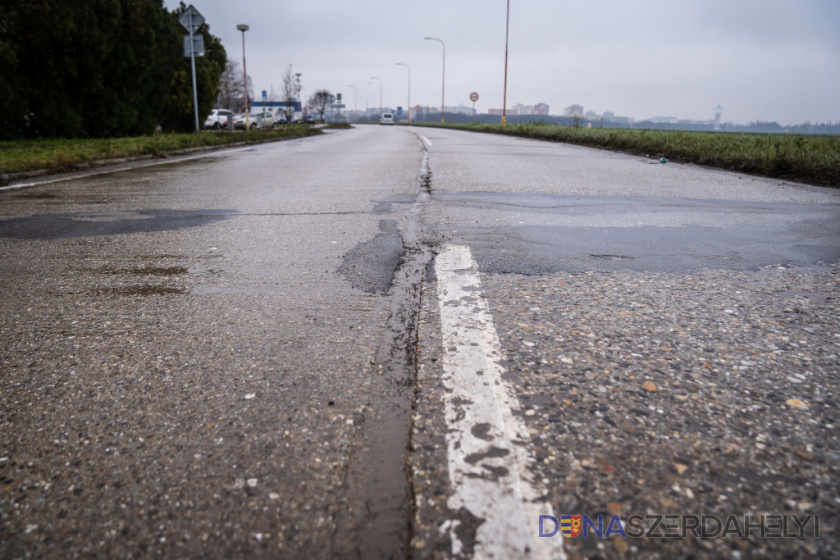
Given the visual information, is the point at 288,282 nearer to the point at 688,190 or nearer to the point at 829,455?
the point at 829,455

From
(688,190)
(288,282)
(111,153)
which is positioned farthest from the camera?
(111,153)

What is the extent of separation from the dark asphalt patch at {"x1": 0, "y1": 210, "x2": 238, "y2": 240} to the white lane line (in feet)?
10.5

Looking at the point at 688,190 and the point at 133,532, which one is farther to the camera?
the point at 688,190

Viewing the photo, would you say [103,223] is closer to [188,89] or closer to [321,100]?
[188,89]

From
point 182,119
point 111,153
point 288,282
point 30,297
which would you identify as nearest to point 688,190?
point 288,282

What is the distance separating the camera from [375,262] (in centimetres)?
331

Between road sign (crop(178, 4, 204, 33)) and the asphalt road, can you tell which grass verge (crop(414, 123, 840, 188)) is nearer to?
the asphalt road

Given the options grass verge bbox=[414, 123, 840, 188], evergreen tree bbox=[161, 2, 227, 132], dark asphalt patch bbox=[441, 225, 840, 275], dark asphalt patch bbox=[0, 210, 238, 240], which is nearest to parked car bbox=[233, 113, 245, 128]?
evergreen tree bbox=[161, 2, 227, 132]

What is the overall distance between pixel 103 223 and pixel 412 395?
4009 mm

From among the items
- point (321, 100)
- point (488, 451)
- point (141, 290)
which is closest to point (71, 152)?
point (141, 290)

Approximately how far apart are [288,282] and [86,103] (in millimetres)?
16331

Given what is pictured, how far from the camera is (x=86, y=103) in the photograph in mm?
15836

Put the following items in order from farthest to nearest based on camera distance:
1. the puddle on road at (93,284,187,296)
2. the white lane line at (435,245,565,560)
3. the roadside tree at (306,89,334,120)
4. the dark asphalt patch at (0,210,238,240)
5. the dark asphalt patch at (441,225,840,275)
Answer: the roadside tree at (306,89,334,120) → the dark asphalt patch at (0,210,238,240) → the dark asphalt patch at (441,225,840,275) → the puddle on road at (93,284,187,296) → the white lane line at (435,245,565,560)

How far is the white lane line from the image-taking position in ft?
3.85
